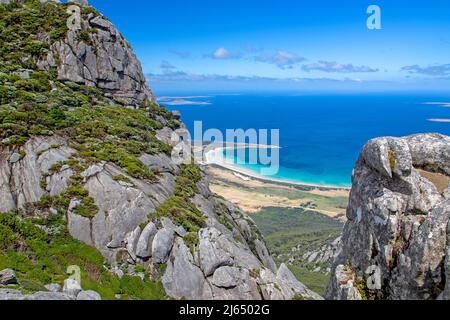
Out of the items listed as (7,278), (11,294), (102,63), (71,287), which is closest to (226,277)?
(71,287)

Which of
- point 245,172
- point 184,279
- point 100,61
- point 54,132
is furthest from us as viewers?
point 245,172

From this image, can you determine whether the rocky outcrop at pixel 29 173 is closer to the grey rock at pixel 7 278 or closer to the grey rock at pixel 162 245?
the grey rock at pixel 162 245

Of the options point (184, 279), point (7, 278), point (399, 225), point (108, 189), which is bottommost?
point (184, 279)

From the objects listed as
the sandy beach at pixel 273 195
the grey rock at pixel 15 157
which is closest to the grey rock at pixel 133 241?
the grey rock at pixel 15 157

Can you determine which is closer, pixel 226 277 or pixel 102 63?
pixel 226 277

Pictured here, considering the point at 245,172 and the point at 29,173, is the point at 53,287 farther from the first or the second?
the point at 245,172
